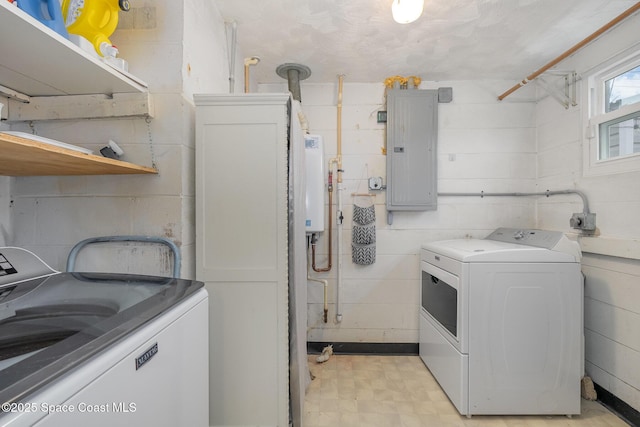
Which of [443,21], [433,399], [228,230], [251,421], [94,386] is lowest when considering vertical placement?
[433,399]

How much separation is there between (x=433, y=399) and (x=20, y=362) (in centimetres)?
200

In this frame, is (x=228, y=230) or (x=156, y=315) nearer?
(x=156, y=315)

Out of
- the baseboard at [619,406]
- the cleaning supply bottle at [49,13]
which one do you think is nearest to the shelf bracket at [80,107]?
the cleaning supply bottle at [49,13]

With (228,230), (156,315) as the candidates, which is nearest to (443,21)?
(228,230)

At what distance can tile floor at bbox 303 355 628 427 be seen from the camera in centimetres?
155

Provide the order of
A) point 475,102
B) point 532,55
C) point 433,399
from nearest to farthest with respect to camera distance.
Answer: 1. point 433,399
2. point 532,55
3. point 475,102

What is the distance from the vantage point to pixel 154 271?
1.26 m

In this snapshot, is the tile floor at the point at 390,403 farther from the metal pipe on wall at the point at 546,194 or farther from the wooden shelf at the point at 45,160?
the wooden shelf at the point at 45,160

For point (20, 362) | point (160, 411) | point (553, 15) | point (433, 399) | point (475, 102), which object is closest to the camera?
point (20, 362)

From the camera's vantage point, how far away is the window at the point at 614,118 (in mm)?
1601

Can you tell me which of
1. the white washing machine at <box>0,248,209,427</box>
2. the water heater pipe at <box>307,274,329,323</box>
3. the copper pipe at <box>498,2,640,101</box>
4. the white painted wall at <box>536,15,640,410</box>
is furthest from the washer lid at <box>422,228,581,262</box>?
the white washing machine at <box>0,248,209,427</box>

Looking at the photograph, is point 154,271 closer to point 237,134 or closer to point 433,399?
point 237,134

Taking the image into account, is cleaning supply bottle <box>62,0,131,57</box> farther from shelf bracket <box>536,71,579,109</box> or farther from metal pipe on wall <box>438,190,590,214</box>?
shelf bracket <box>536,71,579,109</box>

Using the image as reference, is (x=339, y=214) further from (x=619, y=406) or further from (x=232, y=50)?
(x=619, y=406)
